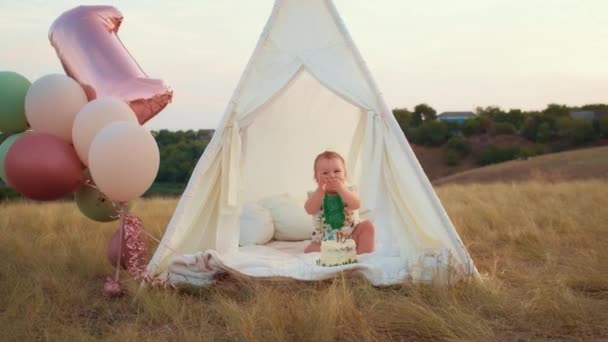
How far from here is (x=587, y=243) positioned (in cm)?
493

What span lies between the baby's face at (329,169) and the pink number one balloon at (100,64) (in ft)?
4.12

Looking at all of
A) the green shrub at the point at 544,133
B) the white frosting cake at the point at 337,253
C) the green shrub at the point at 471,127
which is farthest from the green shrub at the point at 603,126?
the white frosting cake at the point at 337,253

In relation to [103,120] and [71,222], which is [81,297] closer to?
[103,120]

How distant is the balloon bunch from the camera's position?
3.50 meters

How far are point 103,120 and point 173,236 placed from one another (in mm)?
894

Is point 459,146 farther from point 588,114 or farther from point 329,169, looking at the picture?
point 329,169

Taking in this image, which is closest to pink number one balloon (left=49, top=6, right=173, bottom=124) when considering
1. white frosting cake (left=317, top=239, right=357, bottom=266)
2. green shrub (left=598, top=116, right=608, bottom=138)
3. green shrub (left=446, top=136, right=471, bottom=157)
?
white frosting cake (left=317, top=239, right=357, bottom=266)

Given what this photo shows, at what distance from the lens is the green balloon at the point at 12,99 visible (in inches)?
161

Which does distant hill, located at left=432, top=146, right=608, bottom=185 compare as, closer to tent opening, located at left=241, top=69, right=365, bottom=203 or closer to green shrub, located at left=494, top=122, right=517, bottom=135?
green shrub, located at left=494, top=122, right=517, bottom=135

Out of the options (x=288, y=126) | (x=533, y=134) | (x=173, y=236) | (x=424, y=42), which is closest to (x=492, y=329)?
(x=173, y=236)

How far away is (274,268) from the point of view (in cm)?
367

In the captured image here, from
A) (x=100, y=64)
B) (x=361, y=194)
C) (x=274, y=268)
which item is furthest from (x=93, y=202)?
(x=361, y=194)

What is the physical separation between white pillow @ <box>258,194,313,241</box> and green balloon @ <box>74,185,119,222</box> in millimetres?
1420

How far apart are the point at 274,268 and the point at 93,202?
1.61 metres
